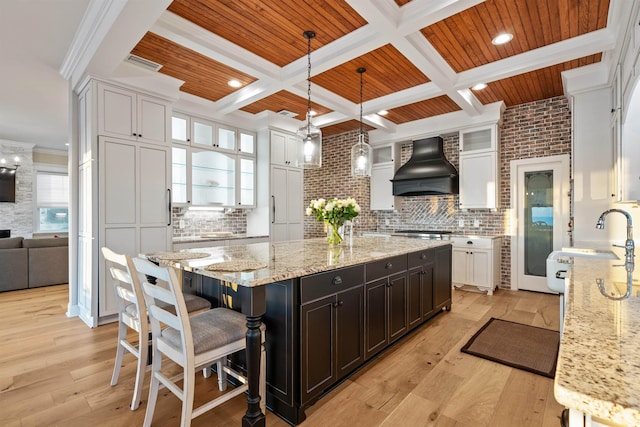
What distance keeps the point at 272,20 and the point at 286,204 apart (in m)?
3.10

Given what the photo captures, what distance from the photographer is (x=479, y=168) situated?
5078 mm

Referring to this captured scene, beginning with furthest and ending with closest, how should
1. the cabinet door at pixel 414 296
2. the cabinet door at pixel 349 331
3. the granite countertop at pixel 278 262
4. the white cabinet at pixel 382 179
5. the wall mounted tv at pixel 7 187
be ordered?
the wall mounted tv at pixel 7 187
the white cabinet at pixel 382 179
the cabinet door at pixel 414 296
the cabinet door at pixel 349 331
the granite countertop at pixel 278 262

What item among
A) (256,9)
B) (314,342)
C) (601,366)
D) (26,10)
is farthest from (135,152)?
(601,366)

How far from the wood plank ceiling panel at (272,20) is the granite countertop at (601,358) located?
264 cm

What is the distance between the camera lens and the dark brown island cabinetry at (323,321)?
1835 millimetres

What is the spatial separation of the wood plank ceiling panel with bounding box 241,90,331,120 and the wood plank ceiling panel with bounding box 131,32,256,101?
1.68ft

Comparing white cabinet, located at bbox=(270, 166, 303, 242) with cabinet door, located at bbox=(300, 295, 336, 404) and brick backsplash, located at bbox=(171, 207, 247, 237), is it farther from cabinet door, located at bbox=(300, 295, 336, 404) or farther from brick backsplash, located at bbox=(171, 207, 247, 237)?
cabinet door, located at bbox=(300, 295, 336, 404)

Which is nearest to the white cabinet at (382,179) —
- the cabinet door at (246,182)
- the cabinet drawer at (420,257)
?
the cabinet door at (246,182)

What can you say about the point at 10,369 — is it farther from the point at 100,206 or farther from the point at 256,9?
the point at 256,9

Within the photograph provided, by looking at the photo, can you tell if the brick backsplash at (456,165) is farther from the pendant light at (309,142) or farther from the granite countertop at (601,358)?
the granite countertop at (601,358)

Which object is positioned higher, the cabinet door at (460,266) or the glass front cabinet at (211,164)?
the glass front cabinet at (211,164)

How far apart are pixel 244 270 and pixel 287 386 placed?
2.40 ft

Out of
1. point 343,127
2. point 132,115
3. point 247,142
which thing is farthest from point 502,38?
point 132,115

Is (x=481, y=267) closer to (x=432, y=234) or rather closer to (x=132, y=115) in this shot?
(x=432, y=234)
